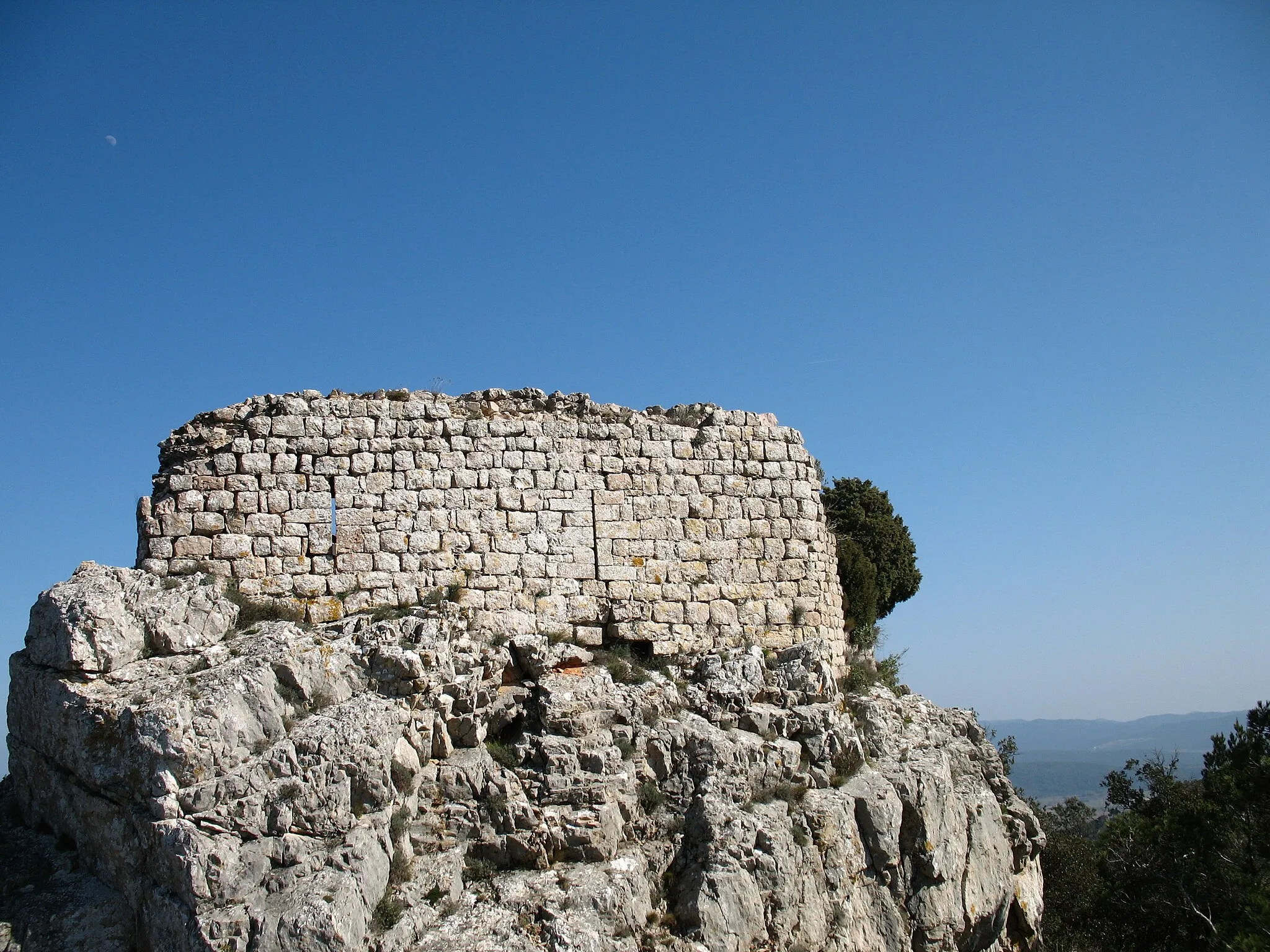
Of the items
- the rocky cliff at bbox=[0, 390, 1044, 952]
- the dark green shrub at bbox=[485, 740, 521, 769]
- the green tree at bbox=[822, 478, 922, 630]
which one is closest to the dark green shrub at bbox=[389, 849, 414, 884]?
the rocky cliff at bbox=[0, 390, 1044, 952]

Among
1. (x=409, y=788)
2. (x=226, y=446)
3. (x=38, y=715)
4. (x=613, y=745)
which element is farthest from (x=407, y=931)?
(x=226, y=446)

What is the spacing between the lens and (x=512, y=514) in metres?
11.1

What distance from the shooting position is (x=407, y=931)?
773cm

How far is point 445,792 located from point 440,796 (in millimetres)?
61

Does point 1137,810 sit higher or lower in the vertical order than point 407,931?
lower

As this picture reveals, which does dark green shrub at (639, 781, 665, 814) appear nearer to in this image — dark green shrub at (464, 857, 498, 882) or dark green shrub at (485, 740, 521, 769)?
dark green shrub at (485, 740, 521, 769)

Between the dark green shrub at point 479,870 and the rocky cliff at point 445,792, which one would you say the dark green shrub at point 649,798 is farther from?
the dark green shrub at point 479,870

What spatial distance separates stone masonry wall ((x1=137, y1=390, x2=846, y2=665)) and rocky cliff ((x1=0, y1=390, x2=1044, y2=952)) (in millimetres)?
274

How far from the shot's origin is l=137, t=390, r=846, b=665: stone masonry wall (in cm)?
1036

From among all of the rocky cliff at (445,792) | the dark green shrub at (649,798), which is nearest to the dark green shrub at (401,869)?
the rocky cliff at (445,792)

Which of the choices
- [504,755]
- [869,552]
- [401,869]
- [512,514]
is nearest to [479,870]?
[401,869]

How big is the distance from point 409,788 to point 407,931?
1.38 metres

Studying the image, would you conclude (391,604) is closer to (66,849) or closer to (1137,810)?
(66,849)

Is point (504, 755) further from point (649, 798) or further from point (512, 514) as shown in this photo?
point (512, 514)
